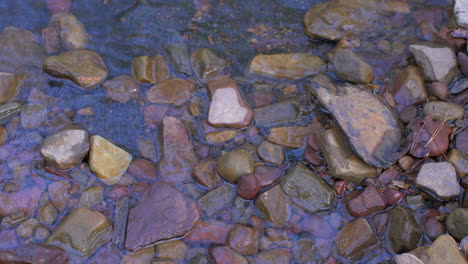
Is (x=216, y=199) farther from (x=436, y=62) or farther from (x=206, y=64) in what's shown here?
(x=436, y=62)

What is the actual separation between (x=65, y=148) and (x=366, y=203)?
2038 millimetres

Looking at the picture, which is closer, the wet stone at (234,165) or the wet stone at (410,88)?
the wet stone at (234,165)

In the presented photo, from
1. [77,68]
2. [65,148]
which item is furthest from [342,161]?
[77,68]

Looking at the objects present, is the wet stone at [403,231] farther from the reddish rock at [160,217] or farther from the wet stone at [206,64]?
the wet stone at [206,64]

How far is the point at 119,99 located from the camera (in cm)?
332

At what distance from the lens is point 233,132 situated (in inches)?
124

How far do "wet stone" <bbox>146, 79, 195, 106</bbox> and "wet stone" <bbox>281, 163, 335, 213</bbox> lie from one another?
1040 mm

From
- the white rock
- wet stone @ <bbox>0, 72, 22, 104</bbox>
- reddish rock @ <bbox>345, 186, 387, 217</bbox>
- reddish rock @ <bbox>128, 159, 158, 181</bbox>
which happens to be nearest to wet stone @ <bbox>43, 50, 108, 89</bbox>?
wet stone @ <bbox>0, 72, 22, 104</bbox>

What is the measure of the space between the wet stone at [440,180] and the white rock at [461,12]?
1.39m

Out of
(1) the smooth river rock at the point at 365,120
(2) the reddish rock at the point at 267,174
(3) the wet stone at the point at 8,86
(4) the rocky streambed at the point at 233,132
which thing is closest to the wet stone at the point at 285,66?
(4) the rocky streambed at the point at 233,132

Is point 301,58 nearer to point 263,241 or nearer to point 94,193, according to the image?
point 263,241

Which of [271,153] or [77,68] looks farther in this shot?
[77,68]

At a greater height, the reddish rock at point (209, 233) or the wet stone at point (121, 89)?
the wet stone at point (121, 89)

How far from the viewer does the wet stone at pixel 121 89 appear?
3.33 metres
